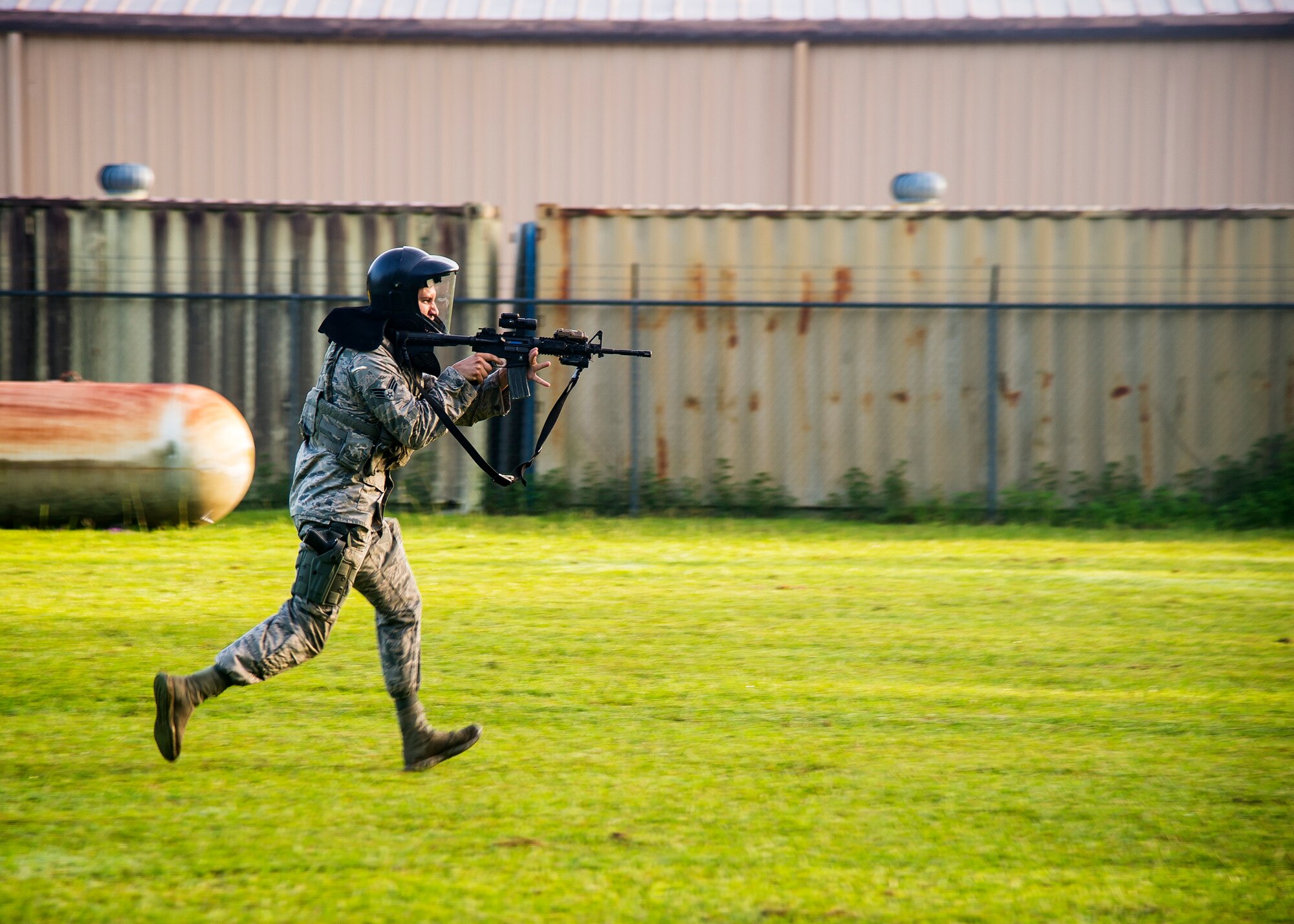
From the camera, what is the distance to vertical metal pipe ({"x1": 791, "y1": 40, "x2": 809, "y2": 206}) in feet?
55.9

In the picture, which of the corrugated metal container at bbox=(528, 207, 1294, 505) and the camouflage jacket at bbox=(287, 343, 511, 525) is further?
the corrugated metal container at bbox=(528, 207, 1294, 505)

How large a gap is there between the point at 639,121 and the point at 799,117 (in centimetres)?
205

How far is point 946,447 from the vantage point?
12297 mm

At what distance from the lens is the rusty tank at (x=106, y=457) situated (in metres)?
10.3

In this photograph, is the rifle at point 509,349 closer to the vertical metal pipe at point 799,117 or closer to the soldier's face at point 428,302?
→ the soldier's face at point 428,302

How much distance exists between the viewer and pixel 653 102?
17141 millimetres

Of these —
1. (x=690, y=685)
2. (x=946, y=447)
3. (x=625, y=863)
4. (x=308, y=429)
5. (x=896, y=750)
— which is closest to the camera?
(x=625, y=863)

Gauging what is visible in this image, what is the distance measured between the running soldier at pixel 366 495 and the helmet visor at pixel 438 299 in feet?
0.04

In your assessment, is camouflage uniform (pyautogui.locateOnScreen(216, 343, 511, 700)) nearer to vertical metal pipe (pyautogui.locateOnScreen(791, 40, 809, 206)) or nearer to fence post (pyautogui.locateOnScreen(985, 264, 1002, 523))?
fence post (pyautogui.locateOnScreen(985, 264, 1002, 523))

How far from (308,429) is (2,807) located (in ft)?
5.08

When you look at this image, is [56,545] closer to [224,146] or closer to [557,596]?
→ [557,596]

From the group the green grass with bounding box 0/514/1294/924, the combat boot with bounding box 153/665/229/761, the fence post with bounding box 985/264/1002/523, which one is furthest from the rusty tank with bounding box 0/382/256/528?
the fence post with bounding box 985/264/1002/523

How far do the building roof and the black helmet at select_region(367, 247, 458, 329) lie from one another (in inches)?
513

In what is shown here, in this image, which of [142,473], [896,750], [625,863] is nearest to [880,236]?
[142,473]
